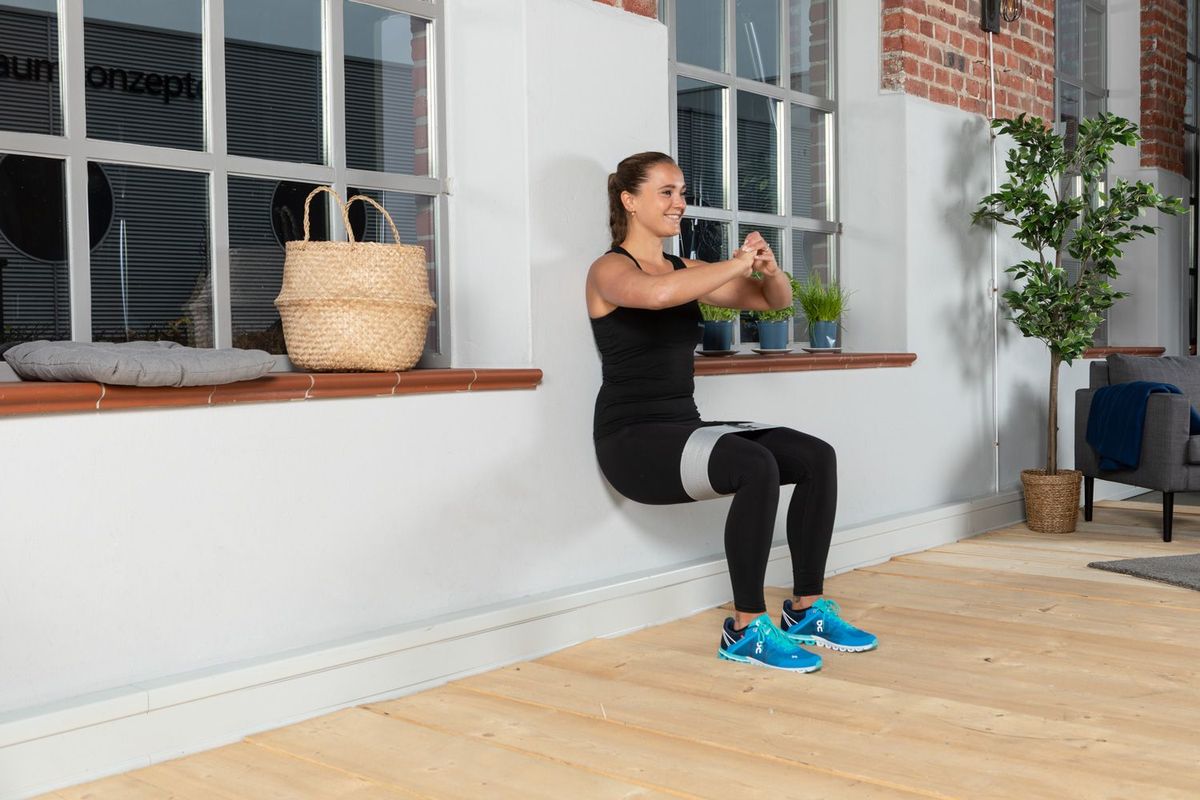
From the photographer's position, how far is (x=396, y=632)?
273 cm

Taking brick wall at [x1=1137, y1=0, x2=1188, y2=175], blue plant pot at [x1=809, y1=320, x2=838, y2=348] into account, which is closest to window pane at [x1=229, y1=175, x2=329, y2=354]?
blue plant pot at [x1=809, y1=320, x2=838, y2=348]

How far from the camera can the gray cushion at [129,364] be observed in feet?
7.24

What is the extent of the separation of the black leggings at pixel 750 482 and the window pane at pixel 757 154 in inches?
→ 54.2

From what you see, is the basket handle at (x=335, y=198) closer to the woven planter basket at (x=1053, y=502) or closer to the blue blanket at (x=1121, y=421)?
the woven planter basket at (x=1053, y=502)

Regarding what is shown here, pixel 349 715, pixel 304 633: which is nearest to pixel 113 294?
pixel 304 633

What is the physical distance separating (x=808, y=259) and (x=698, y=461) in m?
1.92

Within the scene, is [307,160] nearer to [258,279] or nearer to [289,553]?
[258,279]

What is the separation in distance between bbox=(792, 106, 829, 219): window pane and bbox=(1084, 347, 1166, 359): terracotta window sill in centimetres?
194

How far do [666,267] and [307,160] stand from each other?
3.24ft

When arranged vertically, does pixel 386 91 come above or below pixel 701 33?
below

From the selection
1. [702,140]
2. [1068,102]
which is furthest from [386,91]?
[1068,102]

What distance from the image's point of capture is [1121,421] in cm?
495

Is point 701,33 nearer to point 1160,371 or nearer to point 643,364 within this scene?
point 643,364

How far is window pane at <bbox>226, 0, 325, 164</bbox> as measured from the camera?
9.21 feet
